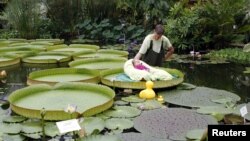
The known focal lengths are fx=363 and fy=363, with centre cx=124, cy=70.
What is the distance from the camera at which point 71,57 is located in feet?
26.7

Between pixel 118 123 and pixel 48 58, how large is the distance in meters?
4.37

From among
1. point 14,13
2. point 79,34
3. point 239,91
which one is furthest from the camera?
point 79,34

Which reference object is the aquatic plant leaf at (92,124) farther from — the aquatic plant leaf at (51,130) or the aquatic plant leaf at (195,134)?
the aquatic plant leaf at (195,134)

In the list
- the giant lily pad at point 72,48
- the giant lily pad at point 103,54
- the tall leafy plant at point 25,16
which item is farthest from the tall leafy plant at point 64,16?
the giant lily pad at point 103,54

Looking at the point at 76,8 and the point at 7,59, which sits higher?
the point at 76,8

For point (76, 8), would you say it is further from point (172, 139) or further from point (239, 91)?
point (172, 139)

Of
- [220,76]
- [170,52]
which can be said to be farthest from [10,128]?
[220,76]

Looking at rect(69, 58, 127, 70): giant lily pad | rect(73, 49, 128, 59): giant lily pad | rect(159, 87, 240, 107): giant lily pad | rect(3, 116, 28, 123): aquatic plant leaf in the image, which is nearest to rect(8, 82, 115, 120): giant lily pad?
rect(3, 116, 28, 123): aquatic plant leaf

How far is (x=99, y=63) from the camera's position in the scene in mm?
7332

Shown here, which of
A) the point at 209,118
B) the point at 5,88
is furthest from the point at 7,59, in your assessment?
the point at 209,118

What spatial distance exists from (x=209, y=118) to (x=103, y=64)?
3411 millimetres

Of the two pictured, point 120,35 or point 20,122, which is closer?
point 20,122

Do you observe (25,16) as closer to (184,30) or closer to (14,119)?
(184,30)

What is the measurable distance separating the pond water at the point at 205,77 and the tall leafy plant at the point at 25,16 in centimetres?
446
